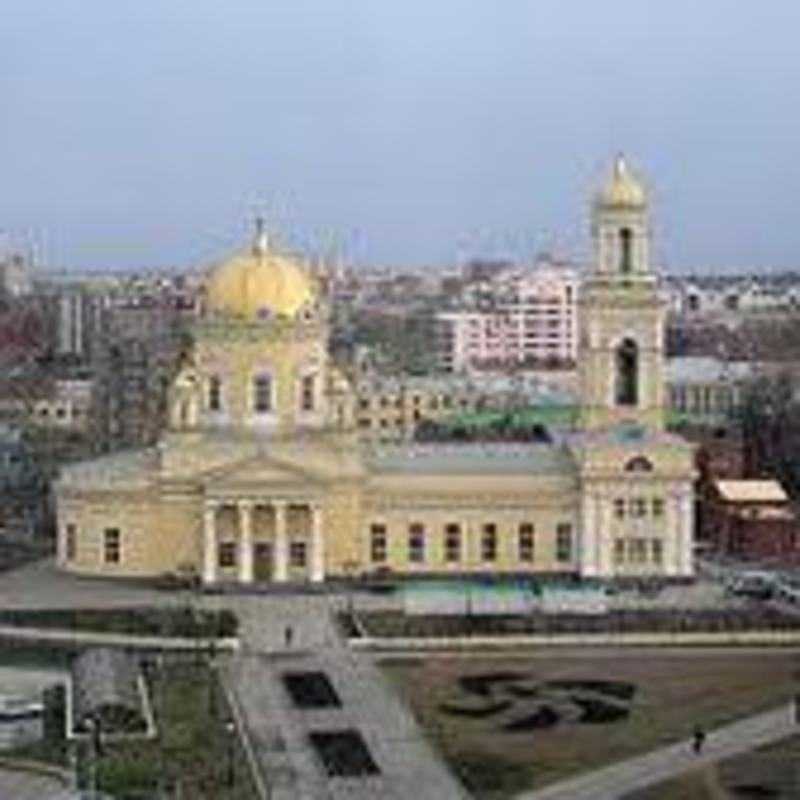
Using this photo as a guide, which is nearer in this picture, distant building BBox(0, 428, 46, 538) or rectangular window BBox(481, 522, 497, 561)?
rectangular window BBox(481, 522, 497, 561)

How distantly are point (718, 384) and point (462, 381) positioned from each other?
10026mm

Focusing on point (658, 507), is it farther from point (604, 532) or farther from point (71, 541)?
point (71, 541)

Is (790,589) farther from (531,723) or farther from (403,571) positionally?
(531,723)

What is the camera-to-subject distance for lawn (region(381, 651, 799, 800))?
38781 mm

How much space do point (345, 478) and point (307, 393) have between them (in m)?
2.48

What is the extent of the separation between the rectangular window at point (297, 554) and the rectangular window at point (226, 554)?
4.15 feet

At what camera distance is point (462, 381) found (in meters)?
103

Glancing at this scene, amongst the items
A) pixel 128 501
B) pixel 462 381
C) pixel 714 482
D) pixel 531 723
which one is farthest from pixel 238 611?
pixel 462 381

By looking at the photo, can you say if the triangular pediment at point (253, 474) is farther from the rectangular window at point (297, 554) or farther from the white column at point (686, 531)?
the white column at point (686, 531)

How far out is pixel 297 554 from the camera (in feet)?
187

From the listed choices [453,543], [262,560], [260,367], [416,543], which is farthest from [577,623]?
[260,367]

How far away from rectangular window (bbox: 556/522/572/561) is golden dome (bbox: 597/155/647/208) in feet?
24.0

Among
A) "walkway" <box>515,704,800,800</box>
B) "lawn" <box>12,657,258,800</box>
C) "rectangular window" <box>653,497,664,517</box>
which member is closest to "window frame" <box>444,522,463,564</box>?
"rectangular window" <box>653,497,664,517</box>

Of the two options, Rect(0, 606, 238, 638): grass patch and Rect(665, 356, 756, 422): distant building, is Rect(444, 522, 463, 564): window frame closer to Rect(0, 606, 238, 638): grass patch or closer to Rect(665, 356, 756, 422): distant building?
Rect(0, 606, 238, 638): grass patch
